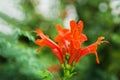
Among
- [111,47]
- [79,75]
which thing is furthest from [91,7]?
[79,75]

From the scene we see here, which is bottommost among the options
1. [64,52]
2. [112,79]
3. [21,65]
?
[64,52]

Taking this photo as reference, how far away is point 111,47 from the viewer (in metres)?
6.21

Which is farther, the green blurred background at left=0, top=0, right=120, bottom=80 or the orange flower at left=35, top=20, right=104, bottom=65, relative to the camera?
the green blurred background at left=0, top=0, right=120, bottom=80

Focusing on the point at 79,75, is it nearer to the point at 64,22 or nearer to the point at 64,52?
the point at 64,22

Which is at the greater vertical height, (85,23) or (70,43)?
(85,23)

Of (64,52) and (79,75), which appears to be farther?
(79,75)

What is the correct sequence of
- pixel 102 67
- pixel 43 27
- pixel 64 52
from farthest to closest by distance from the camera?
pixel 43 27
pixel 102 67
pixel 64 52

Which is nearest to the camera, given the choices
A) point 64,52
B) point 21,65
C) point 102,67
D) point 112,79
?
point 64,52

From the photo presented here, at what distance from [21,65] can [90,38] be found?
252 cm

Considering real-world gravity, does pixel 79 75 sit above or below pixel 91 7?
Result: below

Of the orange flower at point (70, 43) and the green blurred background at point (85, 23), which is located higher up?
the green blurred background at point (85, 23)

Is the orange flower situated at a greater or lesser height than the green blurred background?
lesser

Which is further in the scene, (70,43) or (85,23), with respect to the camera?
(85,23)

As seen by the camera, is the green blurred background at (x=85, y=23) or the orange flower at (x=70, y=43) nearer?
the orange flower at (x=70, y=43)
